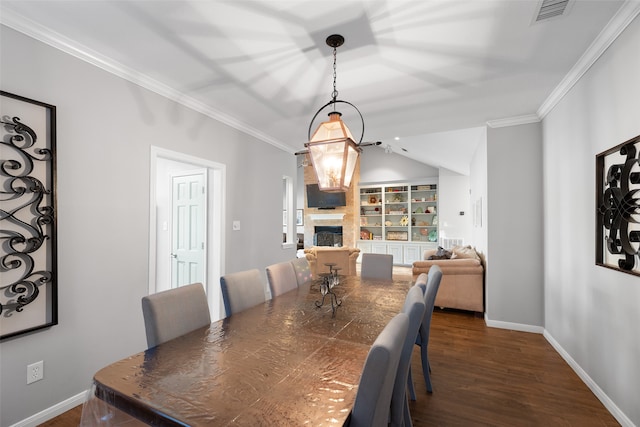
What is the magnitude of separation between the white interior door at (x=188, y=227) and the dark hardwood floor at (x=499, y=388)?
69.4 inches

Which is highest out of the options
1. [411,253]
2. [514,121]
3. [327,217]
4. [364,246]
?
[514,121]

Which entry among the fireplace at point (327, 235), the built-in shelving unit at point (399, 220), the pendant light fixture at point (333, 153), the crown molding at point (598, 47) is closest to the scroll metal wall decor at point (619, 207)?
the crown molding at point (598, 47)

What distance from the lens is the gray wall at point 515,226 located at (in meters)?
3.35

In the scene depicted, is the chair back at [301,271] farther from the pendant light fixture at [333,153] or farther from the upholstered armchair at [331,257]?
the upholstered armchair at [331,257]

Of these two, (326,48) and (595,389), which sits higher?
(326,48)

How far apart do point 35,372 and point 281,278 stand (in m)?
1.71

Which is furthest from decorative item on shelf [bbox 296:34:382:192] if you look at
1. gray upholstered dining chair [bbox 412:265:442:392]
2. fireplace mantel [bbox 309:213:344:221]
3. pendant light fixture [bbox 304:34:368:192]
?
fireplace mantel [bbox 309:213:344:221]

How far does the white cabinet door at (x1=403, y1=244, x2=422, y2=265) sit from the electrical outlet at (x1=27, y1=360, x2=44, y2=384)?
749cm

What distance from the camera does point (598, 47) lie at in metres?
2.04

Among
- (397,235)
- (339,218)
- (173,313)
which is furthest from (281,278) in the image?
(397,235)

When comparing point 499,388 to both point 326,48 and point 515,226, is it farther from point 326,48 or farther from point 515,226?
point 326,48

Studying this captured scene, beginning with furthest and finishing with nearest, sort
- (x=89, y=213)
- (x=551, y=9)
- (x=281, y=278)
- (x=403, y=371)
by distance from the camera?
(x=281, y=278)
(x=89, y=213)
(x=551, y=9)
(x=403, y=371)

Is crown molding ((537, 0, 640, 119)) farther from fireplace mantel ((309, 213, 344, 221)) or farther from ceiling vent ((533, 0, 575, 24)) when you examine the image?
fireplace mantel ((309, 213, 344, 221))

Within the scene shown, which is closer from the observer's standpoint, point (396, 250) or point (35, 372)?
point (35, 372)
